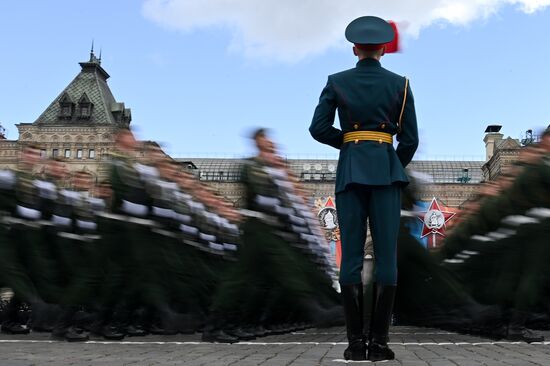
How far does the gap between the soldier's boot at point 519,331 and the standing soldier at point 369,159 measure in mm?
3645

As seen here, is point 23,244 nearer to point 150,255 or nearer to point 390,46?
point 150,255

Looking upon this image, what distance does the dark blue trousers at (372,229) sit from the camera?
4.77 m

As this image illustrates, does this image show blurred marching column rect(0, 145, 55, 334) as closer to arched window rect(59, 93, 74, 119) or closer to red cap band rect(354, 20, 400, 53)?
red cap band rect(354, 20, 400, 53)

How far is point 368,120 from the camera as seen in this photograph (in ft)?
16.0

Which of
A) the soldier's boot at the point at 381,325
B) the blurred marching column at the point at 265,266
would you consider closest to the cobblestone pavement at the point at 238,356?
the soldier's boot at the point at 381,325

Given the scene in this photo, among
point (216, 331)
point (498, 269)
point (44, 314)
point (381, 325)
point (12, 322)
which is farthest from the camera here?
point (12, 322)

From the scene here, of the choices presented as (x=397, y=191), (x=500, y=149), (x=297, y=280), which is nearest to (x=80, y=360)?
(x=397, y=191)

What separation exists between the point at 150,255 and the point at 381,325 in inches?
152

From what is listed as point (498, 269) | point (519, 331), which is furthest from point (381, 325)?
point (498, 269)

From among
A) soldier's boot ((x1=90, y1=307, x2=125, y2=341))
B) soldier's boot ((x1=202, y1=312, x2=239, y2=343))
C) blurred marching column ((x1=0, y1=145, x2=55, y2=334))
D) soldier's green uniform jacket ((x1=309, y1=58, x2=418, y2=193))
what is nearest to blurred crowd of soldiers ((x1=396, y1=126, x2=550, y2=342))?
soldier's boot ((x1=202, y1=312, x2=239, y2=343))

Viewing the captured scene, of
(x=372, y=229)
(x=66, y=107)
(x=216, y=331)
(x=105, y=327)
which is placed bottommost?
(x=105, y=327)

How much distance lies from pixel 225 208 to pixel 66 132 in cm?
5230

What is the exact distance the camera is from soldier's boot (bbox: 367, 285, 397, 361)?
469 centimetres

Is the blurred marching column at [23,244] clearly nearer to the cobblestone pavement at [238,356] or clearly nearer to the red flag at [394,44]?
the cobblestone pavement at [238,356]
